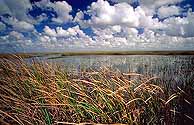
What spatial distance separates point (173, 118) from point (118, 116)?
826 mm

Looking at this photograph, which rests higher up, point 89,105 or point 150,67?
point 89,105

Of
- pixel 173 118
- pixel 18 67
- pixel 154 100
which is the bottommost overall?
pixel 173 118

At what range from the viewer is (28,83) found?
3859mm

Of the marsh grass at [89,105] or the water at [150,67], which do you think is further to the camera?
the water at [150,67]

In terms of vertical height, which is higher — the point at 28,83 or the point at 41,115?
the point at 28,83

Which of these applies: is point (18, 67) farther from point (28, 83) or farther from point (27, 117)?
point (27, 117)

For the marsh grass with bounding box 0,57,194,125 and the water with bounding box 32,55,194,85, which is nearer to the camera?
the marsh grass with bounding box 0,57,194,125

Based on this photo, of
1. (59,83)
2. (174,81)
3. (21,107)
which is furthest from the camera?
(174,81)

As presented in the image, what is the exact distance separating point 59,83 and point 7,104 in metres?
0.69

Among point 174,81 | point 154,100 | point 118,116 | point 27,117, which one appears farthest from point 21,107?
point 174,81

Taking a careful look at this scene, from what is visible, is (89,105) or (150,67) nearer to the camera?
(89,105)

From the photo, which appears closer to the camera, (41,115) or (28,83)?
(41,115)

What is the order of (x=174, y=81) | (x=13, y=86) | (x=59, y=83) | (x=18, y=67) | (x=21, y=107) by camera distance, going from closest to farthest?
(x=21, y=107) < (x=59, y=83) < (x=13, y=86) < (x=18, y=67) < (x=174, y=81)

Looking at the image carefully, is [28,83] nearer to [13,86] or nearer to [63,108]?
[13,86]
